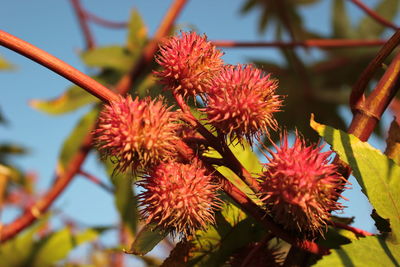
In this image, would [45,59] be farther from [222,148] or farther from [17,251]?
[17,251]

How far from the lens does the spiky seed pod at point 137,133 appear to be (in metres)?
0.66

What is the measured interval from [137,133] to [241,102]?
160mm

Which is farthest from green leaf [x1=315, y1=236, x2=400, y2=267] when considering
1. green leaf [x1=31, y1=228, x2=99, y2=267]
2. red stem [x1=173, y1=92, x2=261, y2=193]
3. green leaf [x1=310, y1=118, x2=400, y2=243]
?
green leaf [x1=31, y1=228, x2=99, y2=267]

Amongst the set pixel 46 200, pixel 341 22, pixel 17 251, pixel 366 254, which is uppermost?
pixel 341 22

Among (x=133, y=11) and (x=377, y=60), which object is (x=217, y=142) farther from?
(x=133, y=11)

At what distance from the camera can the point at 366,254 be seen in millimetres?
665

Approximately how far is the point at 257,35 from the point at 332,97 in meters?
1.45

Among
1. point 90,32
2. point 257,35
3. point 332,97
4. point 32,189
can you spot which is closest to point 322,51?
point 257,35

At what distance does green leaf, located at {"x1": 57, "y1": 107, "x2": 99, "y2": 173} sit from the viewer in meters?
2.14

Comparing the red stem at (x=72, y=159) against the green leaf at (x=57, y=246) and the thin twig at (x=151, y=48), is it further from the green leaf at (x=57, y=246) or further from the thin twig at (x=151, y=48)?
the green leaf at (x=57, y=246)

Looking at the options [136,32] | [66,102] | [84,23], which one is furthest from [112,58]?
[84,23]

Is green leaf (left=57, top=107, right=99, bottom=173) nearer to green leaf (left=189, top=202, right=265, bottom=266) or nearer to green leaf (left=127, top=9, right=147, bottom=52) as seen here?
green leaf (left=127, top=9, right=147, bottom=52)

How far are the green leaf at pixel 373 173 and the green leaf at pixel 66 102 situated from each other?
5.84 ft

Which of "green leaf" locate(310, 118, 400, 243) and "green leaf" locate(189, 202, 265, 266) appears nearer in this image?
"green leaf" locate(310, 118, 400, 243)
